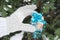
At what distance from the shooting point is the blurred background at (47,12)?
0.96 meters

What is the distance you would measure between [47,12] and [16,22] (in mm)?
197

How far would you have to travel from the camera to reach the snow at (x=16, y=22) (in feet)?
2.96

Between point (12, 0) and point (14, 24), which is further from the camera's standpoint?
point (12, 0)

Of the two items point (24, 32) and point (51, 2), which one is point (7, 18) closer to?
point (24, 32)

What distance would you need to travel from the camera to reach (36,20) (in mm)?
897

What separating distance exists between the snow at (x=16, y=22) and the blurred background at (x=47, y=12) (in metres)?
0.04

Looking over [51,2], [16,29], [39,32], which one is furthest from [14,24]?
[51,2]

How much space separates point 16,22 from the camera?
3.05 feet

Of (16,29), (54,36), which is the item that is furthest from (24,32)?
(54,36)

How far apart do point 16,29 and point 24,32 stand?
0.05 m

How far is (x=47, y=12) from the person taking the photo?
1010 mm

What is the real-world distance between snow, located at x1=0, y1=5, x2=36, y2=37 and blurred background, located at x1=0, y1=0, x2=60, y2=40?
43 mm

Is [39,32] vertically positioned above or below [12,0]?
below

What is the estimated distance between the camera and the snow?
35.5 inches
